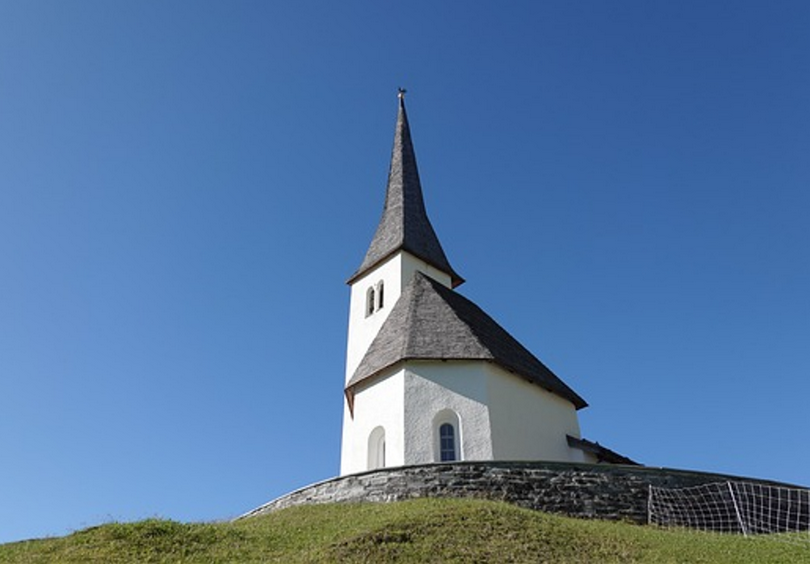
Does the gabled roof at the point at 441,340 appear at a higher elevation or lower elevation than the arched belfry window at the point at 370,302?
lower

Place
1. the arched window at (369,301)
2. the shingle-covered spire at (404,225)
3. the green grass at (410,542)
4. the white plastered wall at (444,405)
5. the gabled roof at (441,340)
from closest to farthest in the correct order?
1. the green grass at (410,542)
2. the white plastered wall at (444,405)
3. the gabled roof at (441,340)
4. the arched window at (369,301)
5. the shingle-covered spire at (404,225)

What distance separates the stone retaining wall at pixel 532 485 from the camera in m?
17.9

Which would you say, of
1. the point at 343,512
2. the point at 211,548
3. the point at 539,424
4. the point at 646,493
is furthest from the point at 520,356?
the point at 211,548

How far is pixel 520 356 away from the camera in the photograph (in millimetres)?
26422

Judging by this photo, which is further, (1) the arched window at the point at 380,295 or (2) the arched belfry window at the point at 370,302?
(2) the arched belfry window at the point at 370,302

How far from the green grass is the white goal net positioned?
169 cm

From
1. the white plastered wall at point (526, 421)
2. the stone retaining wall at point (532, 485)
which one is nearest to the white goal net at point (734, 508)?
the stone retaining wall at point (532, 485)

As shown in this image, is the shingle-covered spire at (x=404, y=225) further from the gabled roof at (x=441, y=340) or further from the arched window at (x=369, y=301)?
the gabled roof at (x=441, y=340)

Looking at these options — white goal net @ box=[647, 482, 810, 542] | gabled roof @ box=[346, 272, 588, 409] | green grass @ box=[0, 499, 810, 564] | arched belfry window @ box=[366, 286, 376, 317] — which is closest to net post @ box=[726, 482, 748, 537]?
white goal net @ box=[647, 482, 810, 542]

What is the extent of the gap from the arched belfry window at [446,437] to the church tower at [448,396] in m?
0.03

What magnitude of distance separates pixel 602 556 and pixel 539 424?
10670 millimetres

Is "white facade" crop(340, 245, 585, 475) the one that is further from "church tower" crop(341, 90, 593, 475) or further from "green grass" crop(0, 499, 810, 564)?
"green grass" crop(0, 499, 810, 564)

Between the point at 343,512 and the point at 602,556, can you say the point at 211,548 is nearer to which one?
the point at 343,512

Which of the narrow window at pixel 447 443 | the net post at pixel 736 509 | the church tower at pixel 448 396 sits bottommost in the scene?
the net post at pixel 736 509
